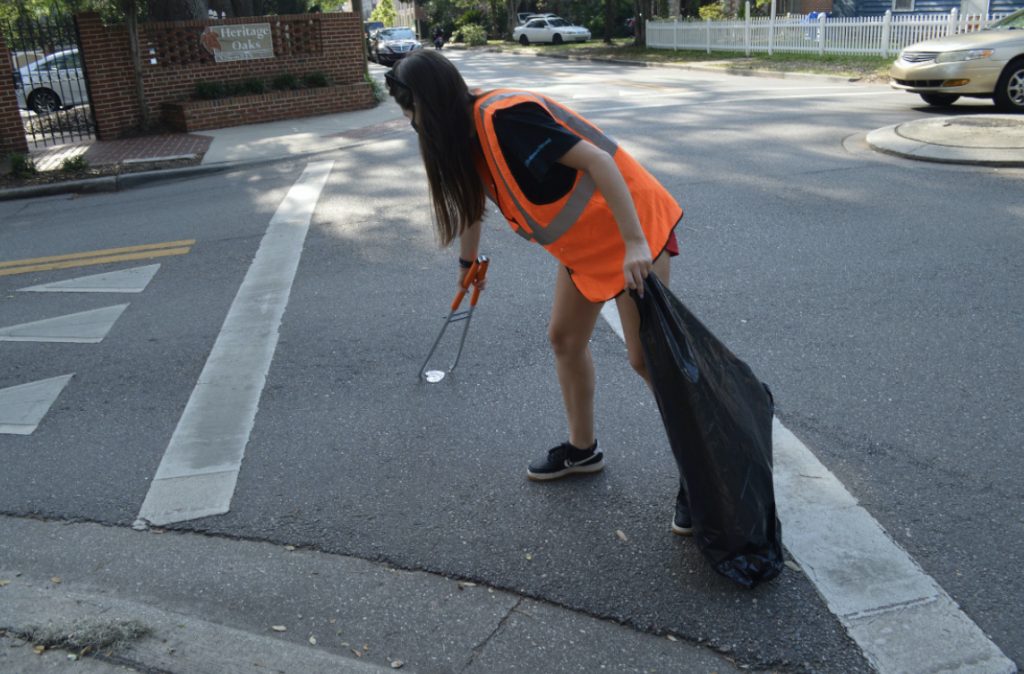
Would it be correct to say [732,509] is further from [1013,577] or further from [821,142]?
[821,142]

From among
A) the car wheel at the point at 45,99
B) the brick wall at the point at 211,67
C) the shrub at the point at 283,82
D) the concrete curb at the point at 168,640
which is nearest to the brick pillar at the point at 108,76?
the brick wall at the point at 211,67

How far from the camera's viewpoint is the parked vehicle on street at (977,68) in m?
12.5

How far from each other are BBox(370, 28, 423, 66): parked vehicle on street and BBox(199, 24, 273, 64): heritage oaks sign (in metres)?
19.9

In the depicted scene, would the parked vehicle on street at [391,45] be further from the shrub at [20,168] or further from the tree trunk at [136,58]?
the shrub at [20,168]

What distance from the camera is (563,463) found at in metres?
3.70

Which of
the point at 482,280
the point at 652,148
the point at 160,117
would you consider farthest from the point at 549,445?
the point at 160,117

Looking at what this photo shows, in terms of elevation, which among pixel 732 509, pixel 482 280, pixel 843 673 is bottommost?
pixel 843 673

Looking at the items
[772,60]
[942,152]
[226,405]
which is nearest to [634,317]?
[226,405]

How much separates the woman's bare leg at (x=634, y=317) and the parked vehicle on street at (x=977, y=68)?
1148 centimetres

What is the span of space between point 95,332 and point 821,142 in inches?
324

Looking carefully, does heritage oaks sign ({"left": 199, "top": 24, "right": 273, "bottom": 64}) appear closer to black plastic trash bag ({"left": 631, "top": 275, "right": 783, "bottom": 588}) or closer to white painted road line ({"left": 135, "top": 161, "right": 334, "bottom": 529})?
white painted road line ({"left": 135, "top": 161, "right": 334, "bottom": 529})

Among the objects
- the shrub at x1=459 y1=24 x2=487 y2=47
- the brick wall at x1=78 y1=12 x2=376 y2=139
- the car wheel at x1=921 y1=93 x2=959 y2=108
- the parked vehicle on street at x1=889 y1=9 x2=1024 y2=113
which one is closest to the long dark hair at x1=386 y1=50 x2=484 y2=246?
the parked vehicle on street at x1=889 y1=9 x2=1024 y2=113

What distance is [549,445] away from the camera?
13.2 ft

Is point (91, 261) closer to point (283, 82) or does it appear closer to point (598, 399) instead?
point (598, 399)
